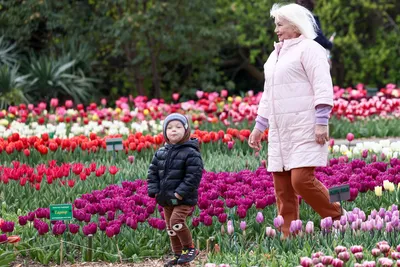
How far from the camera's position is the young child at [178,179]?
5.32 meters

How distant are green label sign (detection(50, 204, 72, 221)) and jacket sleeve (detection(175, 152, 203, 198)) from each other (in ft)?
2.15

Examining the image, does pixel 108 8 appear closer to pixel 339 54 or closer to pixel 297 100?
pixel 339 54

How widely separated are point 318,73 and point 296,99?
221mm

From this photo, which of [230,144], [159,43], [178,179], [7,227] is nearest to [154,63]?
[159,43]

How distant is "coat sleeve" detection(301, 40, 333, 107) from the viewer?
5.37 m

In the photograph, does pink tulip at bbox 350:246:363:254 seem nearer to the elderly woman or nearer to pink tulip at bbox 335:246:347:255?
pink tulip at bbox 335:246:347:255

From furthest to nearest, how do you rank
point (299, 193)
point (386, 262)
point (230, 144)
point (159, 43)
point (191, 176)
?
point (159, 43)
point (230, 144)
point (299, 193)
point (191, 176)
point (386, 262)

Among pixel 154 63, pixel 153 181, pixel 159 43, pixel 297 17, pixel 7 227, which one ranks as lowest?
pixel 7 227

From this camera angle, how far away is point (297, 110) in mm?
5516

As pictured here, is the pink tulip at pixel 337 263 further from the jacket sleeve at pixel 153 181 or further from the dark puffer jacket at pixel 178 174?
the jacket sleeve at pixel 153 181

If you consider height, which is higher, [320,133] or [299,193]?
[320,133]

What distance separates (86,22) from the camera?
19516 millimetres

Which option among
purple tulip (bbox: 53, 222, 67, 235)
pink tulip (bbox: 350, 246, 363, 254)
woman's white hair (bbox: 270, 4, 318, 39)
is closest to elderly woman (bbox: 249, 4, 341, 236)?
woman's white hair (bbox: 270, 4, 318, 39)

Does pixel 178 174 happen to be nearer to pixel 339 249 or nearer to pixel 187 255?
pixel 187 255
